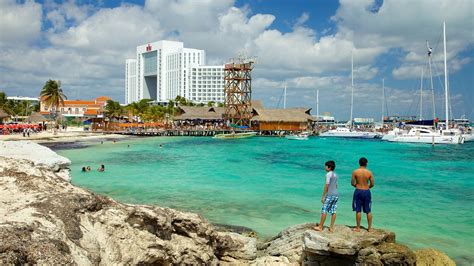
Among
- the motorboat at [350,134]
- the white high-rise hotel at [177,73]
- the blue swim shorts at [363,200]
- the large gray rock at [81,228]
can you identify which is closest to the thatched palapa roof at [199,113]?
the motorboat at [350,134]

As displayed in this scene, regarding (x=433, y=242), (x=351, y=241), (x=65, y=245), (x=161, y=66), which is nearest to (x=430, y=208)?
(x=433, y=242)

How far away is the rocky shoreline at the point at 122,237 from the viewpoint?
377 cm

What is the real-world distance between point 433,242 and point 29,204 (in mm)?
10444

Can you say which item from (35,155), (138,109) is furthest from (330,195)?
(138,109)

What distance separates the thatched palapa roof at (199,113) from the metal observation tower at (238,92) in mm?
2654

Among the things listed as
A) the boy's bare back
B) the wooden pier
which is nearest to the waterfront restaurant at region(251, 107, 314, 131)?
the wooden pier

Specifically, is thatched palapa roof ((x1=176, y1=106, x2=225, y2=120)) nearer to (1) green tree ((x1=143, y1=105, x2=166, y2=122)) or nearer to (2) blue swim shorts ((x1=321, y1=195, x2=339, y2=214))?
(1) green tree ((x1=143, y1=105, x2=166, y2=122))

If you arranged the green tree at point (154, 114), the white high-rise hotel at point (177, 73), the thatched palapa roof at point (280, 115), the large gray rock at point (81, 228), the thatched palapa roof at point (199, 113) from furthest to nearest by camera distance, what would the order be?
1. the white high-rise hotel at point (177, 73)
2. the green tree at point (154, 114)
3. the thatched palapa roof at point (199, 113)
4. the thatched palapa roof at point (280, 115)
5. the large gray rock at point (81, 228)

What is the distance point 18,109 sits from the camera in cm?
8944

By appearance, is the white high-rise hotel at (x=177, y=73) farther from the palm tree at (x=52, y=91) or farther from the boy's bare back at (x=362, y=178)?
the boy's bare back at (x=362, y=178)

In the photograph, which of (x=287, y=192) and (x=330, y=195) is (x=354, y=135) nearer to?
(x=287, y=192)

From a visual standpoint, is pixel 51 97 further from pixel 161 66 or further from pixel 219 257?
pixel 161 66

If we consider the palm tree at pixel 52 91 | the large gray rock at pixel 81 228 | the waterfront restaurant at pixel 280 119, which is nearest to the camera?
the large gray rock at pixel 81 228

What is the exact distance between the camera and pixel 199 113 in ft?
251
